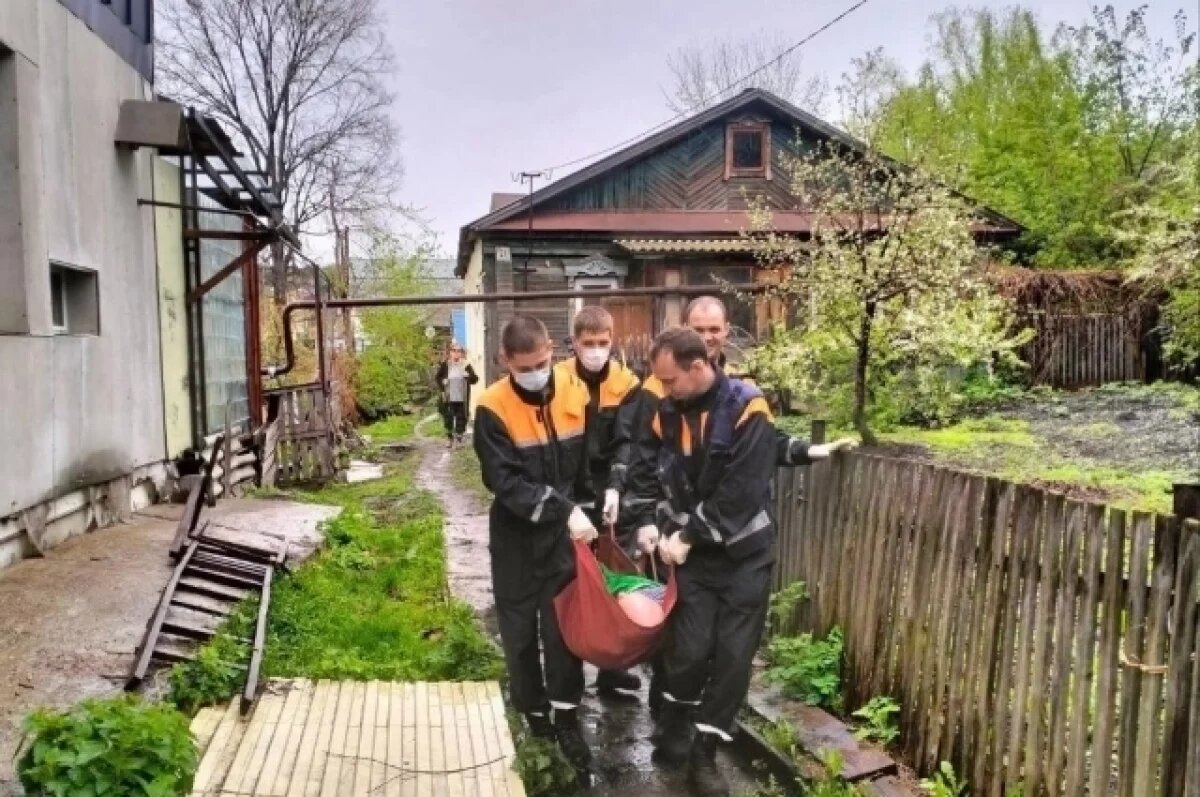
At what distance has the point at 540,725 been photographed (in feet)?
13.3

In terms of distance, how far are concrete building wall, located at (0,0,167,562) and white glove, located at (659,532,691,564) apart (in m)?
3.43

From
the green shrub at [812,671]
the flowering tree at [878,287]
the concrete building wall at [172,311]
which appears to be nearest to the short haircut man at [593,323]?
the green shrub at [812,671]

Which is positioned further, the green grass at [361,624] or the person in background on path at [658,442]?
the green grass at [361,624]

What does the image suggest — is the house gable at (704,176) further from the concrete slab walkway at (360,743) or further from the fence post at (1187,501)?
the fence post at (1187,501)

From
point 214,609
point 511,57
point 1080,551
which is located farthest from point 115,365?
point 511,57

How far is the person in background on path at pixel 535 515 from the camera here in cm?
382

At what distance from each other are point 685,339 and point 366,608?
3.28 m

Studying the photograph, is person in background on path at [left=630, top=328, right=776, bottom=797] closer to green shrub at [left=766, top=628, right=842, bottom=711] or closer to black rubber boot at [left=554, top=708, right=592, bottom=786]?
black rubber boot at [left=554, top=708, right=592, bottom=786]

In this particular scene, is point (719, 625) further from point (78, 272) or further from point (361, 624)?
point (78, 272)

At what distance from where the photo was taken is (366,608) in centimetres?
600

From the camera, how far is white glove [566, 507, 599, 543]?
371 cm

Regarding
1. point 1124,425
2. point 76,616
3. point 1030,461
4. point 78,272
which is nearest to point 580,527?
point 76,616

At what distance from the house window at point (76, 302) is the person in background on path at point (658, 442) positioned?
13.3 ft

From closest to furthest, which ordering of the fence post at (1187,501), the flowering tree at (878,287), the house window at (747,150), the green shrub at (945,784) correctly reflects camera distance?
the fence post at (1187,501) < the green shrub at (945,784) < the flowering tree at (878,287) < the house window at (747,150)
